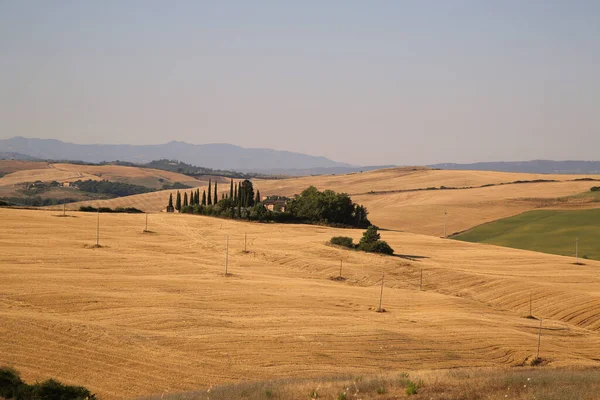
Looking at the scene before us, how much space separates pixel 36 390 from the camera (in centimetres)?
2353

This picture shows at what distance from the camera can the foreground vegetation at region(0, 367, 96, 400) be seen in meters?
23.4

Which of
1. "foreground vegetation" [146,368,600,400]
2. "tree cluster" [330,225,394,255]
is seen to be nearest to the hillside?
"tree cluster" [330,225,394,255]

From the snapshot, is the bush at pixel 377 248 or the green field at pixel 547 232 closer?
the bush at pixel 377 248

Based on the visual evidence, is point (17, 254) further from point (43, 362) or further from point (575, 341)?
point (575, 341)

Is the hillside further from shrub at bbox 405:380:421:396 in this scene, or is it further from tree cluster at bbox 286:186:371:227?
shrub at bbox 405:380:421:396

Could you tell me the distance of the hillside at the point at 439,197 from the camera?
111 meters

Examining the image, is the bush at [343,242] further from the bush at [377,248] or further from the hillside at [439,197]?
the hillside at [439,197]

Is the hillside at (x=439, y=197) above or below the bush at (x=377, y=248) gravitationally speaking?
above

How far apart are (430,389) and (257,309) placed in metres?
21.3

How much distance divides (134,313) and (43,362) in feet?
31.4

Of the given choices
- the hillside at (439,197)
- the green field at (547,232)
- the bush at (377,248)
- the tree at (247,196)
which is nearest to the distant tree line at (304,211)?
the tree at (247,196)

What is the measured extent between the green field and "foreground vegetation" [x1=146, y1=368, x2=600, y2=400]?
57104mm

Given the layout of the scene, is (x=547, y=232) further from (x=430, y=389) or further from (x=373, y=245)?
(x=430, y=389)

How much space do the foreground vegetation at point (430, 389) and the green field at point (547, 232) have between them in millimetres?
57104
